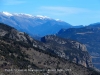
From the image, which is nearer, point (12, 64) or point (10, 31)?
point (12, 64)

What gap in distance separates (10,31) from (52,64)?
67.5 metres

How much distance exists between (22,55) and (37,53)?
12191 mm

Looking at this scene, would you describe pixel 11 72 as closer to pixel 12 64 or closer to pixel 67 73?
pixel 12 64

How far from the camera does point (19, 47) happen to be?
415 feet

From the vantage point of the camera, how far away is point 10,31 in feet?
602

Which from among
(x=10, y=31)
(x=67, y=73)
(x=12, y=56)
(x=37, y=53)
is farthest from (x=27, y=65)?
(x=10, y=31)

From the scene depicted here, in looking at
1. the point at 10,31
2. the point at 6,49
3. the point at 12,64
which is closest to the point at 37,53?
the point at 6,49

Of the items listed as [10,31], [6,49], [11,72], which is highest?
[10,31]

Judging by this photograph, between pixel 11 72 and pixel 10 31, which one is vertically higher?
pixel 10 31

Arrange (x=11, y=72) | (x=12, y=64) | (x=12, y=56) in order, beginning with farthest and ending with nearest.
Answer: (x=12, y=56) → (x=12, y=64) → (x=11, y=72)

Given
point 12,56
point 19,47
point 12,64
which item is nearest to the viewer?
point 12,64

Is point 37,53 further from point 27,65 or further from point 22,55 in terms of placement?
point 27,65

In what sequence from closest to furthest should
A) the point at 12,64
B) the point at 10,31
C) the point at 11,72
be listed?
the point at 11,72 < the point at 12,64 < the point at 10,31

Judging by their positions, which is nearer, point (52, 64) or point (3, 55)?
point (3, 55)
